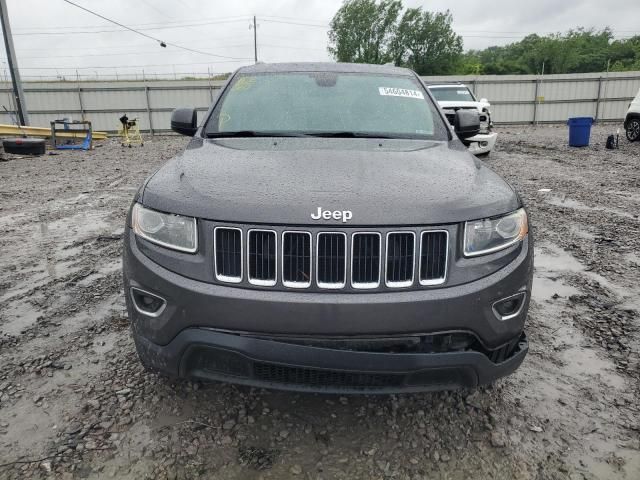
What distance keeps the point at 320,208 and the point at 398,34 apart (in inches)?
2743

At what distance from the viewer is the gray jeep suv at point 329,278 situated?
1884 millimetres

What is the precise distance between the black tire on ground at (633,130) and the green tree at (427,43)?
2059 inches

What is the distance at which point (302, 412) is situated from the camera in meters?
2.39

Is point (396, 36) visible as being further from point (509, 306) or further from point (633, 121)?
point (509, 306)

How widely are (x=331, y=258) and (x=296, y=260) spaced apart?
13 cm

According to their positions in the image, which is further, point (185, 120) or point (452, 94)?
point (452, 94)

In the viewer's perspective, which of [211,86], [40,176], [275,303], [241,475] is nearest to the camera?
[275,303]

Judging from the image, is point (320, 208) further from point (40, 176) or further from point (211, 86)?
point (211, 86)

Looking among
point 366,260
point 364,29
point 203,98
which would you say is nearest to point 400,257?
point 366,260

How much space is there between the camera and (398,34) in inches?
2574

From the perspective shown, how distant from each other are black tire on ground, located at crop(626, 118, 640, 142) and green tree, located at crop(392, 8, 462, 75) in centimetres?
5231

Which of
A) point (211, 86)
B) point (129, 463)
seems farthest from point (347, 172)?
point (211, 86)

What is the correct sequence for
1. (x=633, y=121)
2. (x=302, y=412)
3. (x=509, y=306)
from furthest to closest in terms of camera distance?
1. (x=633, y=121)
2. (x=302, y=412)
3. (x=509, y=306)

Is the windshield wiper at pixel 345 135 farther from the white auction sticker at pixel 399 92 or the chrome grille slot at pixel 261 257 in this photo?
the chrome grille slot at pixel 261 257
